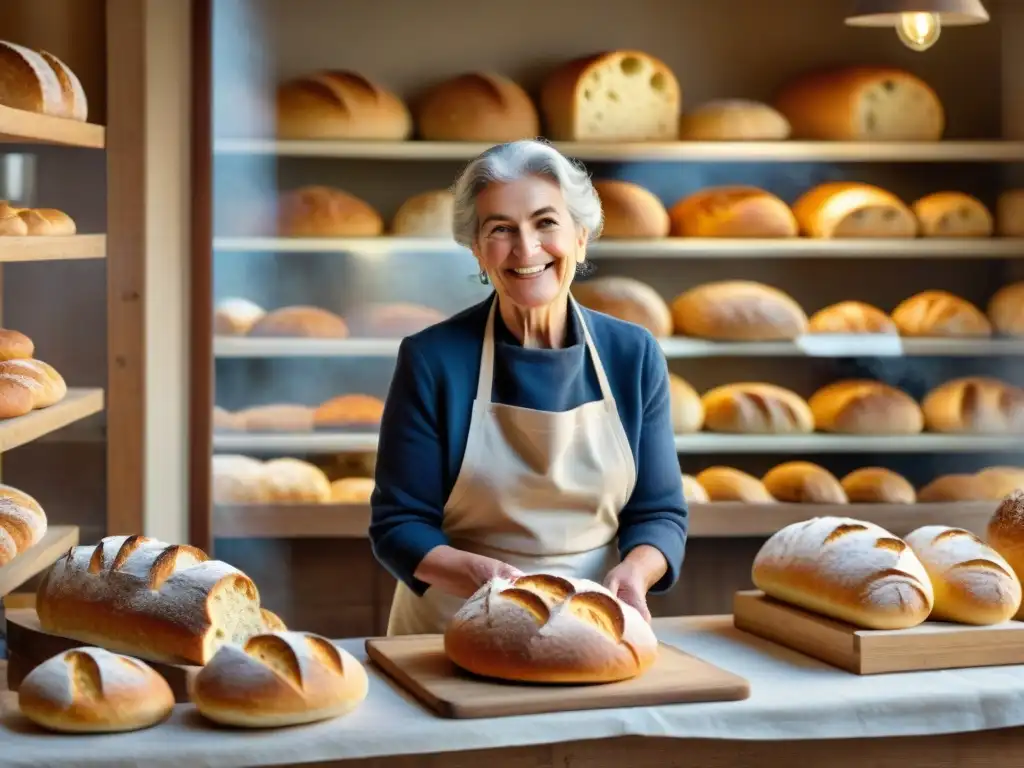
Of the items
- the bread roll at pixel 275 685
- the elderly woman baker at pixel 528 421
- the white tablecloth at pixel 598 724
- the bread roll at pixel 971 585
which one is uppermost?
the elderly woman baker at pixel 528 421

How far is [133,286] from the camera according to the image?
3393 millimetres

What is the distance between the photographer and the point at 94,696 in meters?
1.53

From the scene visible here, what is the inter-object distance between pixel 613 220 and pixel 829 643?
228 centimetres

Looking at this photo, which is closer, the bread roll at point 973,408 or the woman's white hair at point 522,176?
the woman's white hair at point 522,176

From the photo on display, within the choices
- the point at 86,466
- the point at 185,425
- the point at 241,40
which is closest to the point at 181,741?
the point at 86,466

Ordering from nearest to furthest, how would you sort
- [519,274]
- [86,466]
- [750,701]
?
[750,701] → [519,274] → [86,466]

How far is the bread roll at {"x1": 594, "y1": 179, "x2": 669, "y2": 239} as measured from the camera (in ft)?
12.9

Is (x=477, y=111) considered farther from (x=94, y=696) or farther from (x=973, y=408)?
(x=94, y=696)

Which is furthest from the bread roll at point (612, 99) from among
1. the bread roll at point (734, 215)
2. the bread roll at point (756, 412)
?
the bread roll at point (756, 412)

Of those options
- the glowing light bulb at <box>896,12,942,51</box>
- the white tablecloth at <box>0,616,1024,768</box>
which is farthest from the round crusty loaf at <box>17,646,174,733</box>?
the glowing light bulb at <box>896,12,942,51</box>

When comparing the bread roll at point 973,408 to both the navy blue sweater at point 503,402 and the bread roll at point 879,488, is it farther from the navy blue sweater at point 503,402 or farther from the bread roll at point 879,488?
the navy blue sweater at point 503,402

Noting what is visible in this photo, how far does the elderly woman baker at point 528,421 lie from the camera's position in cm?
205

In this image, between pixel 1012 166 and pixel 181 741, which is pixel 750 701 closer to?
pixel 181 741

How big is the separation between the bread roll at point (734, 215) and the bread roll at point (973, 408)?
2.08ft
